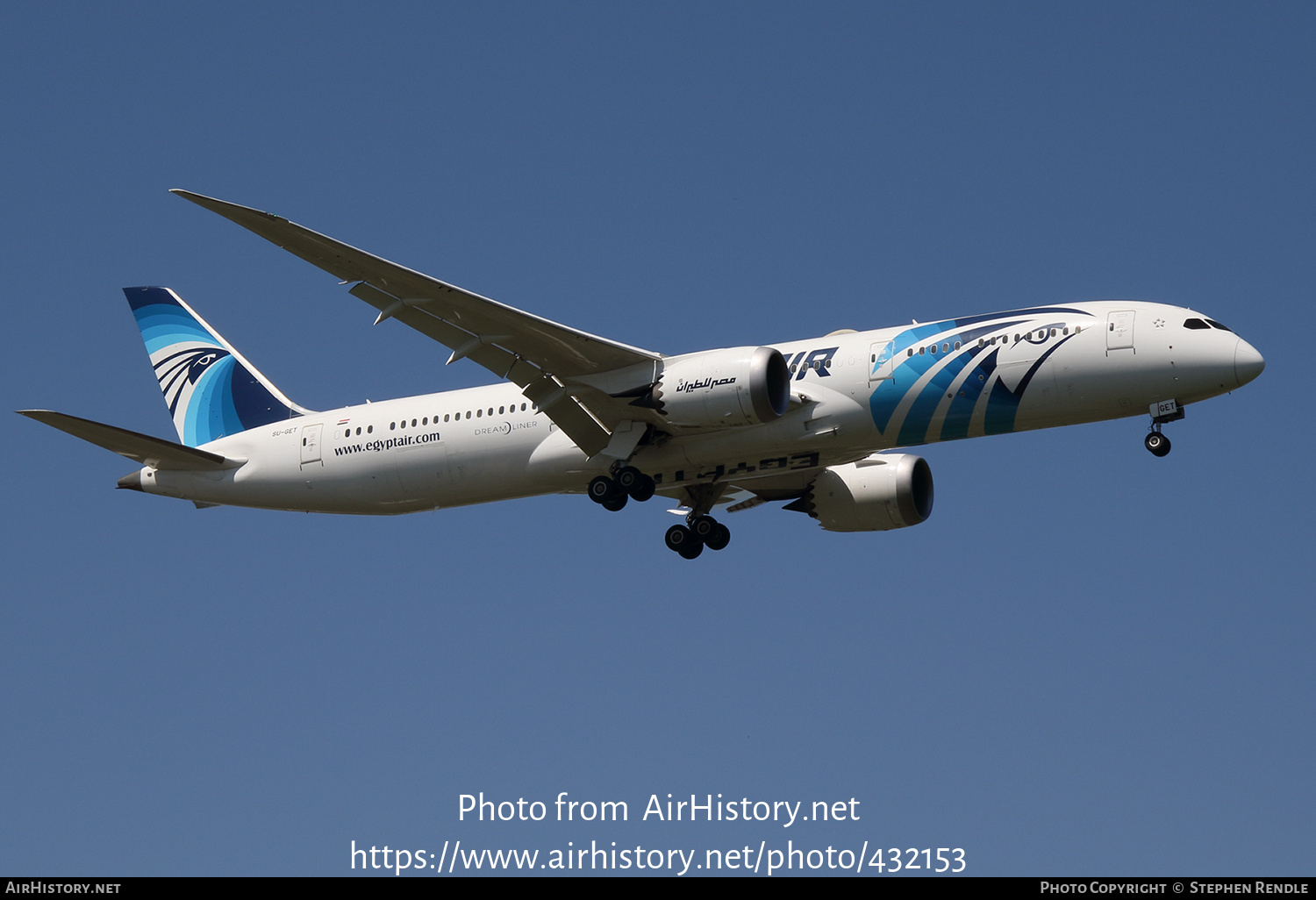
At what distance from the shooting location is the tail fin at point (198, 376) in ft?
127

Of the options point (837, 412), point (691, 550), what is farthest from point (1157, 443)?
point (691, 550)

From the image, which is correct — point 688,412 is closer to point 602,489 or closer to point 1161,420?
Result: point 602,489

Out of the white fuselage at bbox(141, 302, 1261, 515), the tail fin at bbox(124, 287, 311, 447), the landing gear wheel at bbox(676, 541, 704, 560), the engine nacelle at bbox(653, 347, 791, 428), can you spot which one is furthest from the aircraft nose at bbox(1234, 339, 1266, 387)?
the tail fin at bbox(124, 287, 311, 447)

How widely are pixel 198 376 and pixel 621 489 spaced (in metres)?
13.3

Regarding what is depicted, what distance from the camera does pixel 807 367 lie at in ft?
105

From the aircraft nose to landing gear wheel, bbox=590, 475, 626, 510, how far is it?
40.5 feet

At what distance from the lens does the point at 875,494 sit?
36.3 meters

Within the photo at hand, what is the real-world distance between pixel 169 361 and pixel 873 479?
18.3m

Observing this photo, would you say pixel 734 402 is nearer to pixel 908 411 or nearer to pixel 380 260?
pixel 908 411

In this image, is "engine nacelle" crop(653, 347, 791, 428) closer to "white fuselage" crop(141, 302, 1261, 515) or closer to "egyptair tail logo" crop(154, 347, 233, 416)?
"white fuselage" crop(141, 302, 1261, 515)

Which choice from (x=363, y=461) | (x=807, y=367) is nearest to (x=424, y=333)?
(x=363, y=461)

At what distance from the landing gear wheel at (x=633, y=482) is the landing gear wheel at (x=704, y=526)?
10.6ft

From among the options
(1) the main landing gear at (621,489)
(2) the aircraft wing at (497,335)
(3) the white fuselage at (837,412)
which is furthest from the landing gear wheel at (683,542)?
(2) the aircraft wing at (497,335)

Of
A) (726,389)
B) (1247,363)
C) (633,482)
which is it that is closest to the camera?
(1247,363)
